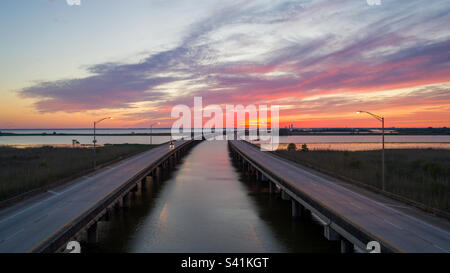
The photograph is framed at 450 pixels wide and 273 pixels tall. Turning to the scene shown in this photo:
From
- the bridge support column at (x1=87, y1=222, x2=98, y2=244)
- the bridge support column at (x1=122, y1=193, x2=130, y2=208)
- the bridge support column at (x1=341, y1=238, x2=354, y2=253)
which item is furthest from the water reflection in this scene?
the bridge support column at (x1=341, y1=238, x2=354, y2=253)

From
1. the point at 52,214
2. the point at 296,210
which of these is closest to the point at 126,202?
the point at 52,214

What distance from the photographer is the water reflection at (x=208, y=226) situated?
914 inches

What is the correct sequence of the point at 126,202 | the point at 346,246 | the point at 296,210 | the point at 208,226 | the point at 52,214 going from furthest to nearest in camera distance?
the point at 126,202 < the point at 296,210 < the point at 208,226 < the point at 52,214 < the point at 346,246

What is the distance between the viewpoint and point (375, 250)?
15250mm

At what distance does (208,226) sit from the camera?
28094mm

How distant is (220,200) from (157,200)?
25.7 feet

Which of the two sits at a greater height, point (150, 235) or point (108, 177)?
point (108, 177)

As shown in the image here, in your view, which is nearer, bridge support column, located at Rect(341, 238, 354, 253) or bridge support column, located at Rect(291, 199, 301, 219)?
bridge support column, located at Rect(341, 238, 354, 253)

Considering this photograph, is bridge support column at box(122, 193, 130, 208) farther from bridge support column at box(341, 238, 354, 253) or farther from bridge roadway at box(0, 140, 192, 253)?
bridge support column at box(341, 238, 354, 253)

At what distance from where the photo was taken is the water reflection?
23.2 m

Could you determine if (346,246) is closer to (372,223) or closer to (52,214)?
(372,223)
